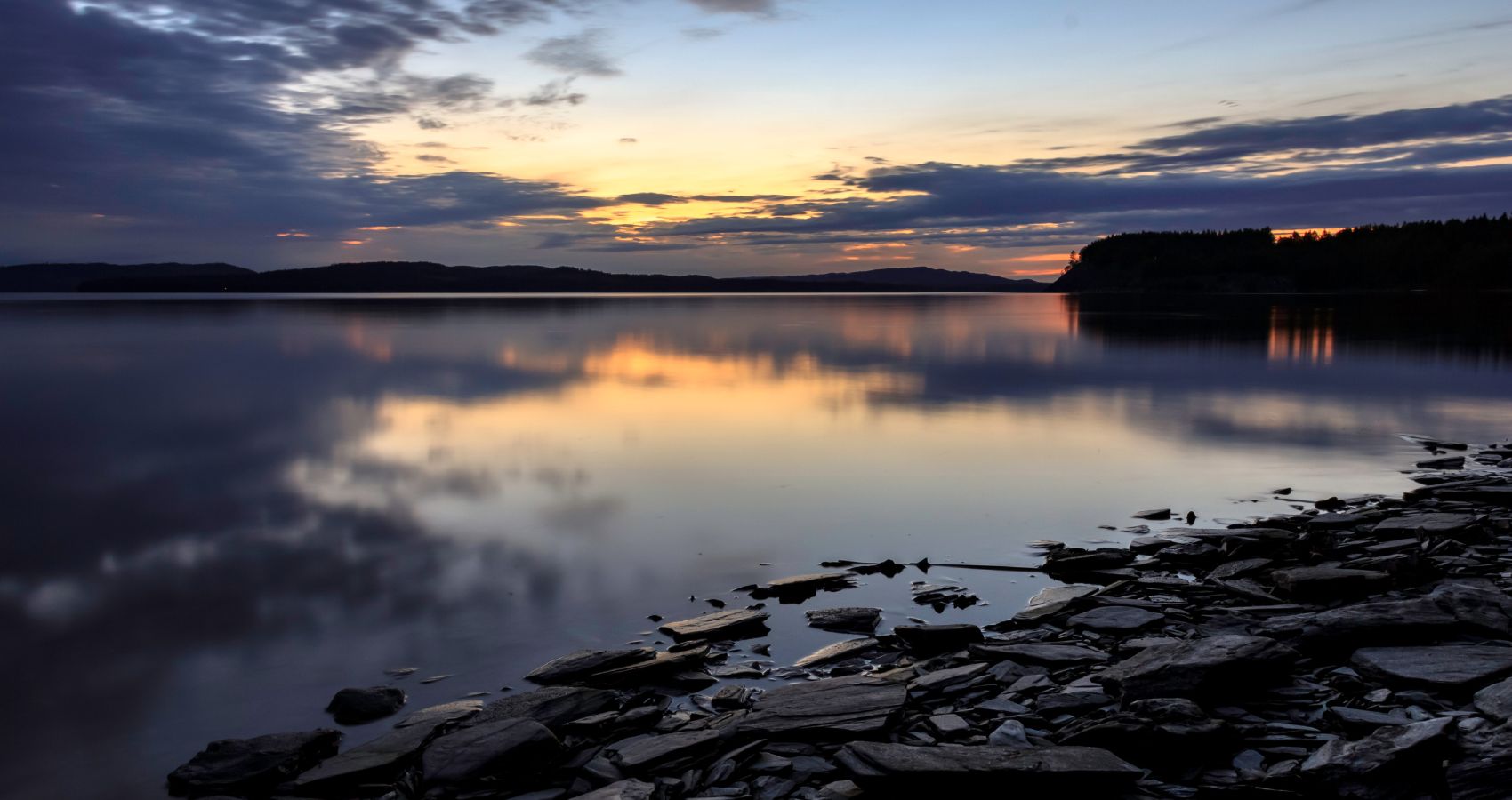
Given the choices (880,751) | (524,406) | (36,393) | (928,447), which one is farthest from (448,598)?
(36,393)

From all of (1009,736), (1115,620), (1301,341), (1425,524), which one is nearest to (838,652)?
(1009,736)

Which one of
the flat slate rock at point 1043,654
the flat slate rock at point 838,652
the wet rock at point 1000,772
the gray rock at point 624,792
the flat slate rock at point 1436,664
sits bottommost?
the flat slate rock at point 838,652

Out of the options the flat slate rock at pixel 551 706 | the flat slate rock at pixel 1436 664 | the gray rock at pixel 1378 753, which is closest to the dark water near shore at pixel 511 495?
the flat slate rock at pixel 551 706

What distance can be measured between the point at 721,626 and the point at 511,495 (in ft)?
21.4

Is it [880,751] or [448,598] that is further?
[448,598]

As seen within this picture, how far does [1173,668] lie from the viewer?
20.6 ft

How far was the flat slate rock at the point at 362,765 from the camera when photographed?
558cm

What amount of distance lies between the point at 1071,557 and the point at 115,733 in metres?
8.34

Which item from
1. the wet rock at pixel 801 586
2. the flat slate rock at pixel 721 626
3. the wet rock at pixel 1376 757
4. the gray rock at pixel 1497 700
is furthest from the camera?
the wet rock at pixel 801 586

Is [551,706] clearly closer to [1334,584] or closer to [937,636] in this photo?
[937,636]

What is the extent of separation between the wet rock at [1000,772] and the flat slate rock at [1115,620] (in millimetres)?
2626

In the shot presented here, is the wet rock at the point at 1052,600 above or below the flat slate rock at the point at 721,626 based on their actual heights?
above

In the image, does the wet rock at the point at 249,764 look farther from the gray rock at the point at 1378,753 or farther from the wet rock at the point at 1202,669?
the gray rock at the point at 1378,753

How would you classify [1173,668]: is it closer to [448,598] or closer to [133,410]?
[448,598]
